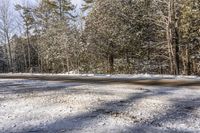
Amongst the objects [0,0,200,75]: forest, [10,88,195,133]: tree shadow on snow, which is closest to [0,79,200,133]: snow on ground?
[10,88,195,133]: tree shadow on snow

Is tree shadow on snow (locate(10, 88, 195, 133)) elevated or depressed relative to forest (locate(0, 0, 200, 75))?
depressed

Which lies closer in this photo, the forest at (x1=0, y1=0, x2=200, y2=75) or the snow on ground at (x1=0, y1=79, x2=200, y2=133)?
the snow on ground at (x1=0, y1=79, x2=200, y2=133)

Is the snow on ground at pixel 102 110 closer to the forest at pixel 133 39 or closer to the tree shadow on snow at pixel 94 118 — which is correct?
the tree shadow on snow at pixel 94 118

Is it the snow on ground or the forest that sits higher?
the forest

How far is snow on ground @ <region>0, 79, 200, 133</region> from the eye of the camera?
793 centimetres

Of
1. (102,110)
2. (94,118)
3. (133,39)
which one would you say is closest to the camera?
(94,118)

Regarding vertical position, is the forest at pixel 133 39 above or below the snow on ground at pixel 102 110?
above

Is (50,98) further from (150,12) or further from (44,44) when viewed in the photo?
(44,44)

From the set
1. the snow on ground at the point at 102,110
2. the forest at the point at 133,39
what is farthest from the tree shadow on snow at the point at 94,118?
the forest at the point at 133,39

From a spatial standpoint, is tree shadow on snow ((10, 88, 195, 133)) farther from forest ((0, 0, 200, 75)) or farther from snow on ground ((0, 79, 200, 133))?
forest ((0, 0, 200, 75))

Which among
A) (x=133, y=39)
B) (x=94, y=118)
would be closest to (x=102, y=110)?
(x=94, y=118)

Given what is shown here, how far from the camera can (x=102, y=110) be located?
9352 millimetres

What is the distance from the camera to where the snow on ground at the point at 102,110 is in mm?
7926

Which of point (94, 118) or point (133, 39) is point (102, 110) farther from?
point (133, 39)
